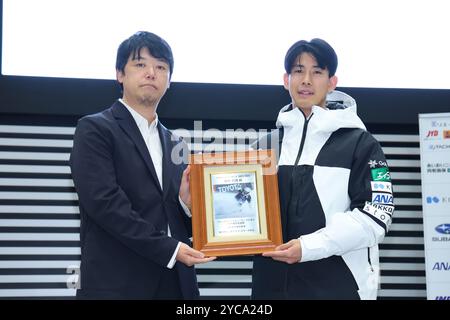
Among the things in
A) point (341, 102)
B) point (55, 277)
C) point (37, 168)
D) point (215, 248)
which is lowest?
point (55, 277)

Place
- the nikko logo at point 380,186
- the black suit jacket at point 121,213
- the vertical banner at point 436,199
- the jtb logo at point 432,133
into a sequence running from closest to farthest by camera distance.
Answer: the black suit jacket at point 121,213, the nikko logo at point 380,186, the vertical banner at point 436,199, the jtb logo at point 432,133

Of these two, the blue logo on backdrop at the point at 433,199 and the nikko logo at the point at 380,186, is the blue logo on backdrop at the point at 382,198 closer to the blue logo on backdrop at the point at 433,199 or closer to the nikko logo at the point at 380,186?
the nikko logo at the point at 380,186

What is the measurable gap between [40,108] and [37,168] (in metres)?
0.35

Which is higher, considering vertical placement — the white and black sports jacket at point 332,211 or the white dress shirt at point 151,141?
the white dress shirt at point 151,141

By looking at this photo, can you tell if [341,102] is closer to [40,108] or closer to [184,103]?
[184,103]

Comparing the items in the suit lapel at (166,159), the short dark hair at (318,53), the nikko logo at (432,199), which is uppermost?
the short dark hair at (318,53)

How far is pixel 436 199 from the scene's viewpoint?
329cm

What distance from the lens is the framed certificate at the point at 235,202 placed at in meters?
2.14

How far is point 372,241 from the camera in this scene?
2.11m

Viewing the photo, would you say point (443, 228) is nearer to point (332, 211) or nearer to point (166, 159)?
point (332, 211)

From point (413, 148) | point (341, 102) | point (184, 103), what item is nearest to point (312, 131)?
point (341, 102)

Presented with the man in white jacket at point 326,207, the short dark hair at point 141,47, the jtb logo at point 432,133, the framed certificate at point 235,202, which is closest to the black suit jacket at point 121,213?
the framed certificate at point 235,202

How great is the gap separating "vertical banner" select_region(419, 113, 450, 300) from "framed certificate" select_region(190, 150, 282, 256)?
145 cm

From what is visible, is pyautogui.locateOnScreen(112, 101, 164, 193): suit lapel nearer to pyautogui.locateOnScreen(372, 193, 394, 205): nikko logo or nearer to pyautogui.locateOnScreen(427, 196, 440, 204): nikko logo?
pyautogui.locateOnScreen(372, 193, 394, 205): nikko logo
